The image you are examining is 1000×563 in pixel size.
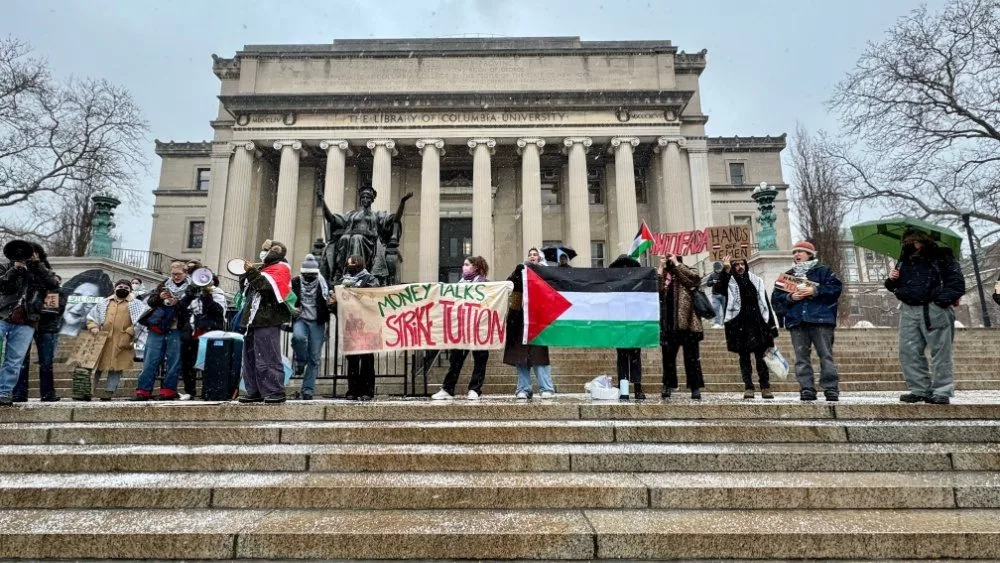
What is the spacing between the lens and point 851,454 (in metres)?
4.35

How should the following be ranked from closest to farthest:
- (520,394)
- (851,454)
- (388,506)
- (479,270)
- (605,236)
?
1. (388,506)
2. (851,454)
3. (520,394)
4. (479,270)
5. (605,236)

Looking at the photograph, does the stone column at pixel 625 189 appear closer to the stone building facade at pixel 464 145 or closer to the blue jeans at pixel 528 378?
the stone building facade at pixel 464 145

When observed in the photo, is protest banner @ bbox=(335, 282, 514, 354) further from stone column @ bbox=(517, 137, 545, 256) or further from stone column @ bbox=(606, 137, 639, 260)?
stone column @ bbox=(606, 137, 639, 260)

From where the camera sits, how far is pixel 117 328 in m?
8.56

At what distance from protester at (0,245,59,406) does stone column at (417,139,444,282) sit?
796 inches

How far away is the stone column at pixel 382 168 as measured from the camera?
28219 millimetres

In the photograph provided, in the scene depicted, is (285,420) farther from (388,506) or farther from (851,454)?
(851,454)

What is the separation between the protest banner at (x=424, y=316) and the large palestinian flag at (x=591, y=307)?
0.45 m

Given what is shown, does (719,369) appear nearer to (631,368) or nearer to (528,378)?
(631,368)

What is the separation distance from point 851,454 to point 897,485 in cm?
49

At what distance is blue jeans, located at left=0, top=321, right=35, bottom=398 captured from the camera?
620cm

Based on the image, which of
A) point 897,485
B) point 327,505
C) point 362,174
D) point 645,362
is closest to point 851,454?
point 897,485

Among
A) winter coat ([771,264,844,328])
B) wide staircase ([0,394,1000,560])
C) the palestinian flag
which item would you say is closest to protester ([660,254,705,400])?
winter coat ([771,264,844,328])

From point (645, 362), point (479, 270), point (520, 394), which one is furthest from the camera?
point (645, 362)
